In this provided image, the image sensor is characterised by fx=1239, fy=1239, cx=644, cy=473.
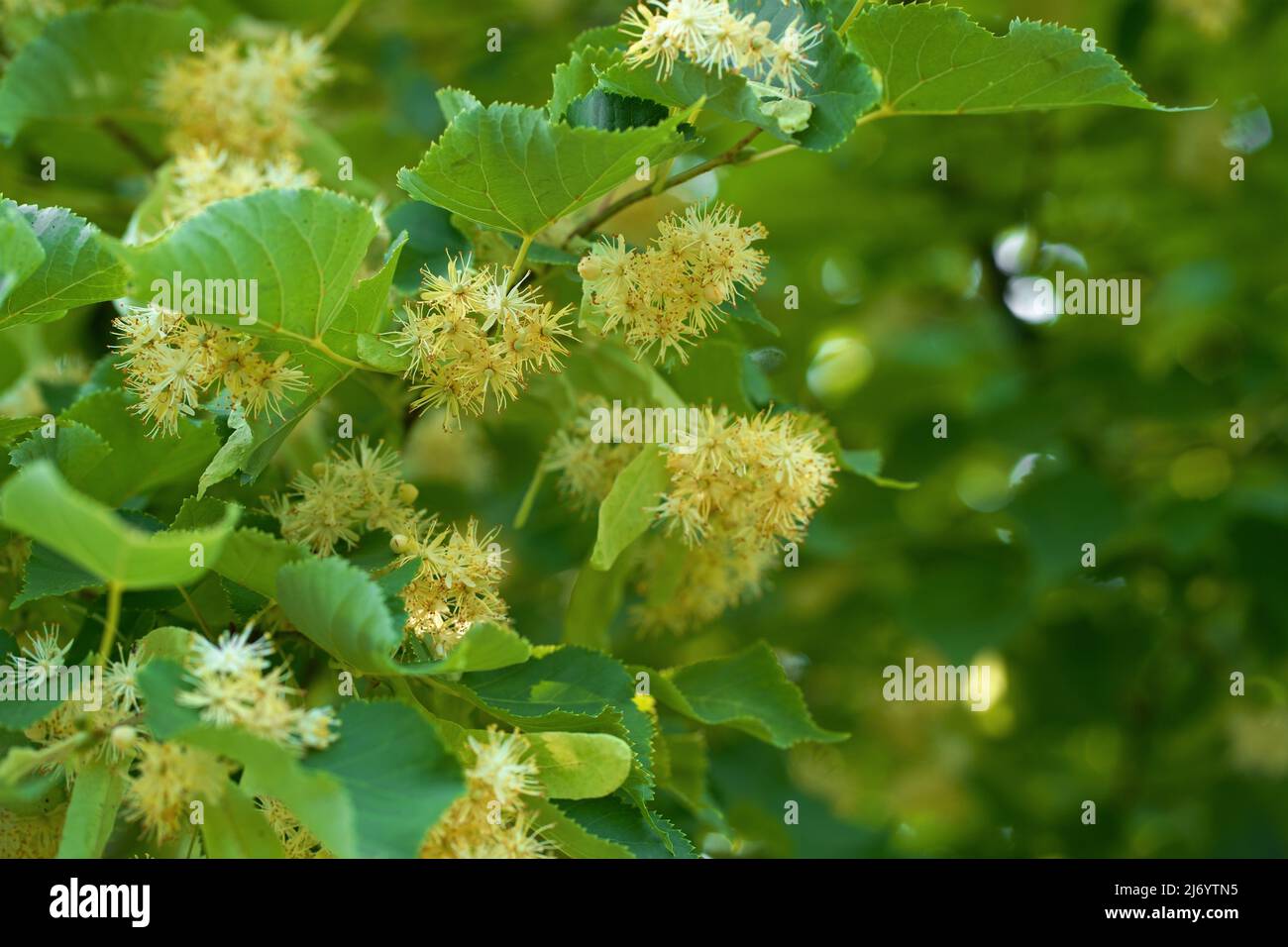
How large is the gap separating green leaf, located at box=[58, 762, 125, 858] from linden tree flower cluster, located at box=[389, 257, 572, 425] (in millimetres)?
534

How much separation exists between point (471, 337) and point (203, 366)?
311 mm

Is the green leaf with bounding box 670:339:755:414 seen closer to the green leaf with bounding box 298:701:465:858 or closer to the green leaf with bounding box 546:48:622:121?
the green leaf with bounding box 546:48:622:121

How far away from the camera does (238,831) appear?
3.95ft

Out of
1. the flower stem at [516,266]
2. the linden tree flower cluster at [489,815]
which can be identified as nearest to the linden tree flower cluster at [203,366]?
the flower stem at [516,266]

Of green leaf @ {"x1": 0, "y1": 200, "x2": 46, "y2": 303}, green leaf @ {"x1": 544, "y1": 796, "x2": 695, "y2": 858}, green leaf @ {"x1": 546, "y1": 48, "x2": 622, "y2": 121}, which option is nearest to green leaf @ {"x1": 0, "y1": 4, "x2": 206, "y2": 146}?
green leaf @ {"x1": 0, "y1": 200, "x2": 46, "y2": 303}

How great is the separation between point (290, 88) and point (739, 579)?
47.2 inches

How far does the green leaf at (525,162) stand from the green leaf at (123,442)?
1.49 feet

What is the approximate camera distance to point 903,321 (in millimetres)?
4023

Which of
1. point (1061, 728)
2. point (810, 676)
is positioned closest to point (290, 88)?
point (810, 676)

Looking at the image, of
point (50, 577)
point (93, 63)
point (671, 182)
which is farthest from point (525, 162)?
point (93, 63)

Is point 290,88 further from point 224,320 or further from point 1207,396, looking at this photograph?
point 1207,396

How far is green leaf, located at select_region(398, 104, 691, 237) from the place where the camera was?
132cm

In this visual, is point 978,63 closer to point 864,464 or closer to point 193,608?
point 864,464
